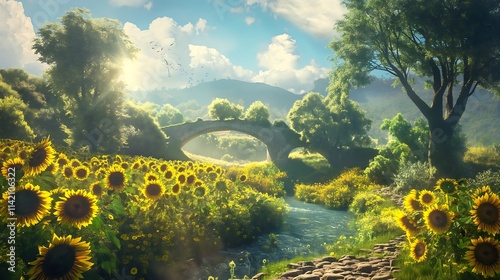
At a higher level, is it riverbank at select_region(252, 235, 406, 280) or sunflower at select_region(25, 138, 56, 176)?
sunflower at select_region(25, 138, 56, 176)

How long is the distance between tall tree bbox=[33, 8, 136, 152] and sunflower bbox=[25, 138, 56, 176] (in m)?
28.4

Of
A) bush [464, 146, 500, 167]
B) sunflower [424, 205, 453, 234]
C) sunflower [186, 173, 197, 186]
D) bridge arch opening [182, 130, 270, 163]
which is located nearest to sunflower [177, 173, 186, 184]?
sunflower [186, 173, 197, 186]

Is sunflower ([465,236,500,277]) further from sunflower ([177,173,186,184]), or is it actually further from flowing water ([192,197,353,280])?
sunflower ([177,173,186,184])

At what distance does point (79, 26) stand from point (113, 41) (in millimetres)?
3051

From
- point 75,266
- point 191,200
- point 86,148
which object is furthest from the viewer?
point 86,148

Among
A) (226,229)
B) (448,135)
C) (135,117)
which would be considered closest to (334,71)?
(448,135)

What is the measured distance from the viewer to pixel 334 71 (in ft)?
80.2

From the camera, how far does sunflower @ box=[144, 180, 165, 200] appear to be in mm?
6906

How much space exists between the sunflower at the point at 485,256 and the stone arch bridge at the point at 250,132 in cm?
4348

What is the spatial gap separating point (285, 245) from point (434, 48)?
16.2m

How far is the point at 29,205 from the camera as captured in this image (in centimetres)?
298

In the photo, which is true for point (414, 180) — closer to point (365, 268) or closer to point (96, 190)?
point (365, 268)

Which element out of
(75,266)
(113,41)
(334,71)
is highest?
(113,41)

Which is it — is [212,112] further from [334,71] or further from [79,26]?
[334,71]
